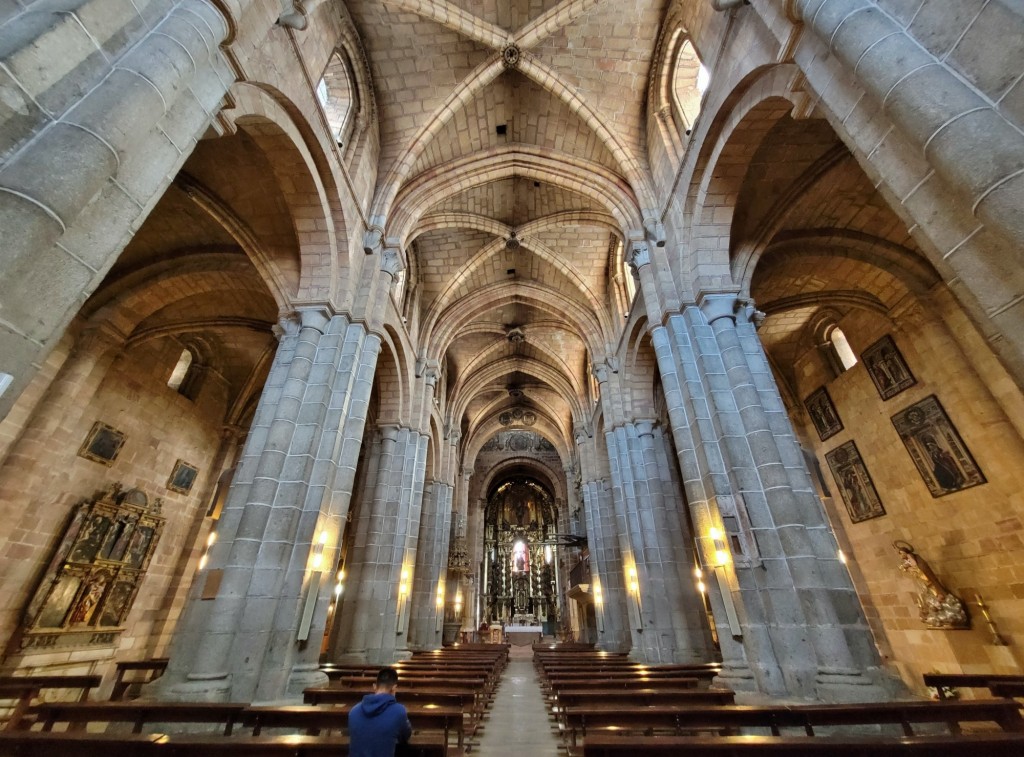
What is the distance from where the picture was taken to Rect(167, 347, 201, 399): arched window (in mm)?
13773

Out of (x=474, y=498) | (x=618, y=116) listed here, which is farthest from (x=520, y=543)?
(x=618, y=116)

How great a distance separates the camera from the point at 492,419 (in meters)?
28.9

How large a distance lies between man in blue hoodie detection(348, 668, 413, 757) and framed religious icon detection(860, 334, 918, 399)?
523 inches

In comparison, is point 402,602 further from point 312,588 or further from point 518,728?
point 518,728

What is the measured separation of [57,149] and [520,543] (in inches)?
1487

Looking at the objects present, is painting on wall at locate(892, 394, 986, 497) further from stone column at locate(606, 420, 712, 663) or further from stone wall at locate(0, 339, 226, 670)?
stone wall at locate(0, 339, 226, 670)

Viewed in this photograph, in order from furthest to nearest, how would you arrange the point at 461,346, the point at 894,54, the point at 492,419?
the point at 492,419
the point at 461,346
the point at 894,54

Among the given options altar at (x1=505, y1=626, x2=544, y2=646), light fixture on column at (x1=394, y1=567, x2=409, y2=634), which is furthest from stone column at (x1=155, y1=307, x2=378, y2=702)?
altar at (x1=505, y1=626, x2=544, y2=646)

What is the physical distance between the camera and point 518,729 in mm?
6055

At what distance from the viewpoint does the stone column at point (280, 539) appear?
5699 mm

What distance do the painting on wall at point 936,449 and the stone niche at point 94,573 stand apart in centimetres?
2028

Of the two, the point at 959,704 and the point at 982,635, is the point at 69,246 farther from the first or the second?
the point at 982,635

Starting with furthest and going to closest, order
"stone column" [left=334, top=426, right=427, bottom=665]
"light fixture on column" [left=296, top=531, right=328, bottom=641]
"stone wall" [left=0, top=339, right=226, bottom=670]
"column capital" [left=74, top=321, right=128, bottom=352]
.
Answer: "stone column" [left=334, top=426, right=427, bottom=665], "column capital" [left=74, top=321, right=128, bottom=352], "stone wall" [left=0, top=339, right=226, bottom=670], "light fixture on column" [left=296, top=531, right=328, bottom=641]

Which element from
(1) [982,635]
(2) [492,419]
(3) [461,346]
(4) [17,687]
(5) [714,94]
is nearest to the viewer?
(4) [17,687]
